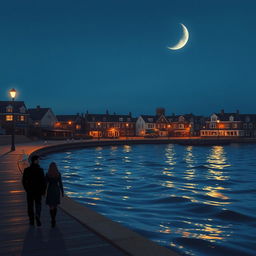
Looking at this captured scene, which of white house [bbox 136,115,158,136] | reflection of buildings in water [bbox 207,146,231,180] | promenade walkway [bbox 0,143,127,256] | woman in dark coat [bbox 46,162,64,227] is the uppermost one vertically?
white house [bbox 136,115,158,136]

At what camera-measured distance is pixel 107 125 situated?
116062mm

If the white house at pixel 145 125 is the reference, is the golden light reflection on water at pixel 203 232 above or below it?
below

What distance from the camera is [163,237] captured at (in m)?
11.9

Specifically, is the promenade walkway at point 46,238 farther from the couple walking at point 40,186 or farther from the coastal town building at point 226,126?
the coastal town building at point 226,126

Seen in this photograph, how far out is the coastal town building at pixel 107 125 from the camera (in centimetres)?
11344

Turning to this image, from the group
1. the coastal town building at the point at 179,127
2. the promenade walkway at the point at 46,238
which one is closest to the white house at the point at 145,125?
the coastal town building at the point at 179,127

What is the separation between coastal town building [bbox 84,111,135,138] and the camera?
11344cm

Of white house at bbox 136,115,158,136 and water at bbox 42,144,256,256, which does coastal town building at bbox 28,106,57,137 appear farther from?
water at bbox 42,144,256,256

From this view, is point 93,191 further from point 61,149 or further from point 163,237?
point 61,149

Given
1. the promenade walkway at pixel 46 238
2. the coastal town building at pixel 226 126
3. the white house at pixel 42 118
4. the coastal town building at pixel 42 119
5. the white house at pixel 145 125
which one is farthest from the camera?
the white house at pixel 145 125

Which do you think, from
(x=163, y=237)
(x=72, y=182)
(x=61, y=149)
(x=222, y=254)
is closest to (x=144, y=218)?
(x=163, y=237)

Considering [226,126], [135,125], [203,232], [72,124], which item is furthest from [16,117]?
[203,232]

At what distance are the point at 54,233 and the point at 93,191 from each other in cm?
1437

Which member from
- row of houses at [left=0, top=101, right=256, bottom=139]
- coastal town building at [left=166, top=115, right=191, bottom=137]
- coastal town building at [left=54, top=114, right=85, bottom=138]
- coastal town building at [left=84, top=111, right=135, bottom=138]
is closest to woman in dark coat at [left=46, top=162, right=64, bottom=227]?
row of houses at [left=0, top=101, right=256, bottom=139]
